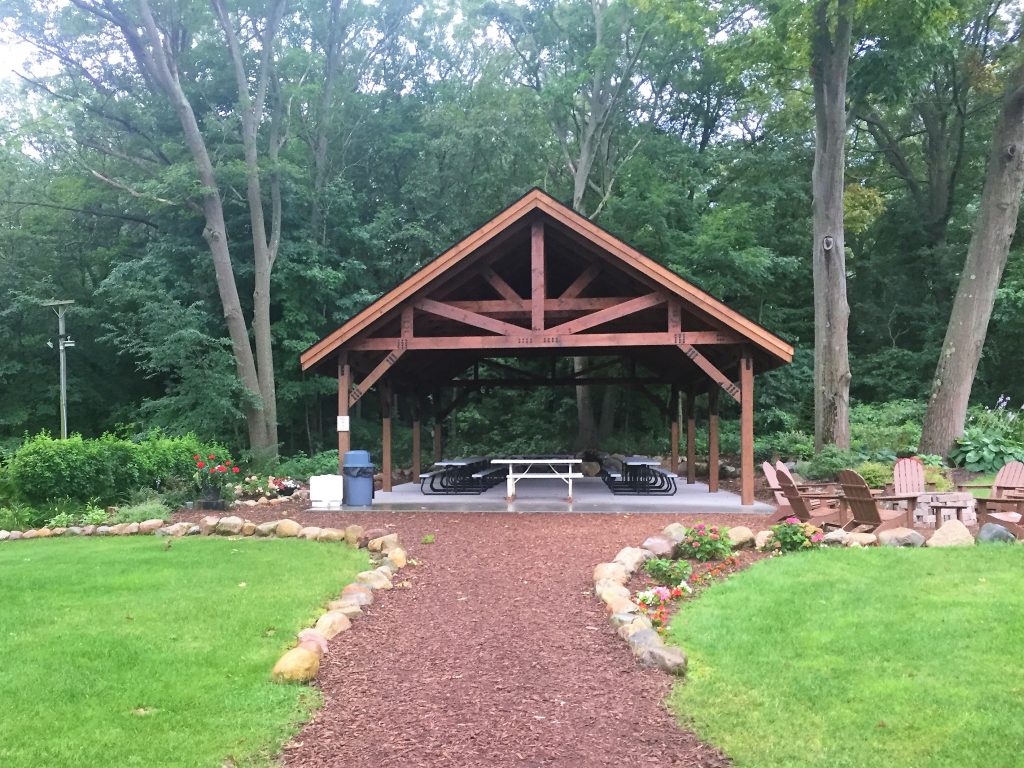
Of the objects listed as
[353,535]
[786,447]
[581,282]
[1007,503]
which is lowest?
[353,535]

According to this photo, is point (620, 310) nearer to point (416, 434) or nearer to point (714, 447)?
point (714, 447)

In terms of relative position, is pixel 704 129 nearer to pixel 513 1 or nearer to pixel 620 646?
pixel 513 1

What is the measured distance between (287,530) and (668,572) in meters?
4.93

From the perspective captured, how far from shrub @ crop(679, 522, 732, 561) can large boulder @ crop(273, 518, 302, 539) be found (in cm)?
461

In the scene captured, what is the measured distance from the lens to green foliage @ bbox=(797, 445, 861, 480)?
509 inches

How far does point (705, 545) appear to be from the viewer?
22.9 feet

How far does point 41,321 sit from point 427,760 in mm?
25099

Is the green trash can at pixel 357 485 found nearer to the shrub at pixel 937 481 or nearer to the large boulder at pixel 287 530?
the large boulder at pixel 287 530

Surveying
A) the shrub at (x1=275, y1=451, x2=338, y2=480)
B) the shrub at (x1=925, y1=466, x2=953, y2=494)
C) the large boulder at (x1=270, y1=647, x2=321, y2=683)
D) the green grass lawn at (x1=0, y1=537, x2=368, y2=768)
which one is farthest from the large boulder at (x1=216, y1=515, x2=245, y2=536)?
the shrub at (x1=925, y1=466, x2=953, y2=494)

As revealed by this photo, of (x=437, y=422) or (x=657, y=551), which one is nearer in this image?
(x=657, y=551)

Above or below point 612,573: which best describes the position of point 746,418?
above

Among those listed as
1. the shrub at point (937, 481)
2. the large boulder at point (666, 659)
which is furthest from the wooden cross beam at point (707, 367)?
the large boulder at point (666, 659)

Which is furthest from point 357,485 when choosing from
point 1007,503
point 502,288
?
point 1007,503

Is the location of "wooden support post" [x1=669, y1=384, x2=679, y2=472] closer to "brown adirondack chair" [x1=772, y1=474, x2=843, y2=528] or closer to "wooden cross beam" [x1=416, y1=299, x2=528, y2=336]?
"wooden cross beam" [x1=416, y1=299, x2=528, y2=336]
